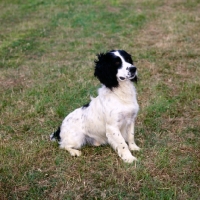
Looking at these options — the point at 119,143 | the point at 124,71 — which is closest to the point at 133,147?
the point at 119,143

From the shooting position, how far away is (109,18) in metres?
12.1

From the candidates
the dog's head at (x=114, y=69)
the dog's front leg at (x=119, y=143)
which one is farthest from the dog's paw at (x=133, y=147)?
the dog's head at (x=114, y=69)

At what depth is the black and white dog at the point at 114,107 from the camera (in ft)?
13.4

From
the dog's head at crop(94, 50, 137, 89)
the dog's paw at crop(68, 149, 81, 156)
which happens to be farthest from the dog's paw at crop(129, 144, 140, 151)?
the dog's head at crop(94, 50, 137, 89)

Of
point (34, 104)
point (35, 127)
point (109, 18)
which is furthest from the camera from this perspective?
point (109, 18)

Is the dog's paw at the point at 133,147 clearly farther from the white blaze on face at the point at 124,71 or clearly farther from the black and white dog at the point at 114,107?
the white blaze on face at the point at 124,71

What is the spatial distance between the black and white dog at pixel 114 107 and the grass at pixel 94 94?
0.18 meters

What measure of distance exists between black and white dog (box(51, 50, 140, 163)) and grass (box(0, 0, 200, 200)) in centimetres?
18

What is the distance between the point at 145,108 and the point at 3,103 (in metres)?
2.24

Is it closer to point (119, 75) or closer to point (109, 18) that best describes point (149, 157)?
point (119, 75)

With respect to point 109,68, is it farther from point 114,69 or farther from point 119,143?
point 119,143

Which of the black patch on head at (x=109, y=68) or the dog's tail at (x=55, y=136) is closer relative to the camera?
the black patch on head at (x=109, y=68)

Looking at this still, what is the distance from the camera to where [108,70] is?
4117mm

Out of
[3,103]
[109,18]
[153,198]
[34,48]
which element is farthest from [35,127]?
[109,18]
